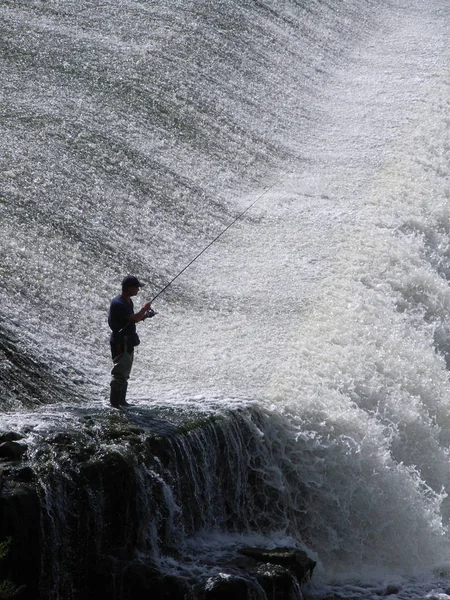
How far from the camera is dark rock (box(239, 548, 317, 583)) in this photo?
9594mm

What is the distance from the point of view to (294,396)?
1190 cm

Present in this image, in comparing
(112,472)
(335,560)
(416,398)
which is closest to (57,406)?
(112,472)

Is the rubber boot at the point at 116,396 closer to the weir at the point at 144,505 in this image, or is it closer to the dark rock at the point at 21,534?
the weir at the point at 144,505

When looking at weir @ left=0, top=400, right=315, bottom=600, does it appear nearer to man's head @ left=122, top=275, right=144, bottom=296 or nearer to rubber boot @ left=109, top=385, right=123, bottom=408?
rubber boot @ left=109, top=385, right=123, bottom=408

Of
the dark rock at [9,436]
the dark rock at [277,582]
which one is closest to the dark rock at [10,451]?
the dark rock at [9,436]

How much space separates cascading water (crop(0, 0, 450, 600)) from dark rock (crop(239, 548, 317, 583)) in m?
0.34

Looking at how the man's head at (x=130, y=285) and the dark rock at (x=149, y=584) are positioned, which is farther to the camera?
A: the man's head at (x=130, y=285)

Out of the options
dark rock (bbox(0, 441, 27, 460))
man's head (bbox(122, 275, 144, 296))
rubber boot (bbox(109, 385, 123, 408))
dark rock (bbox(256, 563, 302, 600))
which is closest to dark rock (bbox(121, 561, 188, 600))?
dark rock (bbox(256, 563, 302, 600))

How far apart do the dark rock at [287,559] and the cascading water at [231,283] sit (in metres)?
0.34

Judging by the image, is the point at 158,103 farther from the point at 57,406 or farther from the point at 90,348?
the point at 57,406

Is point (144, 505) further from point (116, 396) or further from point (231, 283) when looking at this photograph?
point (231, 283)

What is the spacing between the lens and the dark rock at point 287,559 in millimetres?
9594

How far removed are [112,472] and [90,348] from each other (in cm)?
358

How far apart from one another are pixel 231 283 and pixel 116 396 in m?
5.42
